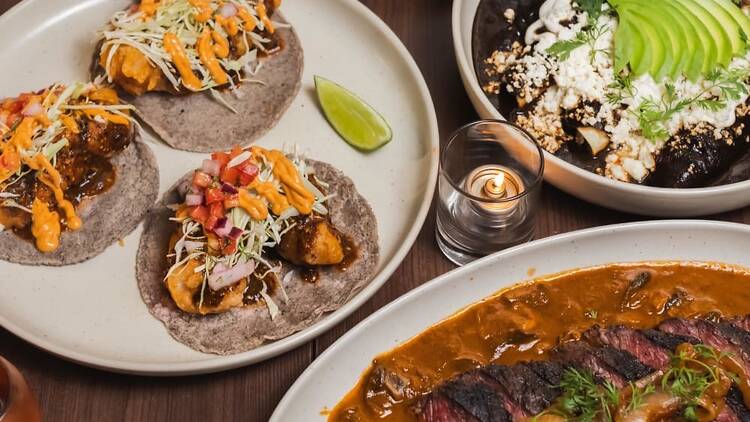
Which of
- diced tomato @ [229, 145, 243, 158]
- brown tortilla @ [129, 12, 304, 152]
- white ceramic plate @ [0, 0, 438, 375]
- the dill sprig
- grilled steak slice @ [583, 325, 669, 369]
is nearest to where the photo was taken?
the dill sprig

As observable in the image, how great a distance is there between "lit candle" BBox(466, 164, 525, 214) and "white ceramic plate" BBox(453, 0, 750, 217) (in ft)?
0.53

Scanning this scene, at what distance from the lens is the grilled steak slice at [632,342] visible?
359 centimetres

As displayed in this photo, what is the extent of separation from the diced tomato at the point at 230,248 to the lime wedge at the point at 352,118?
867mm

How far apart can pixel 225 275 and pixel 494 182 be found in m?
1.35

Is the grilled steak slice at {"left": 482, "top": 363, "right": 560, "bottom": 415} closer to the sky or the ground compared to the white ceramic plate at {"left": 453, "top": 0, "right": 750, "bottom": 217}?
closer to the ground

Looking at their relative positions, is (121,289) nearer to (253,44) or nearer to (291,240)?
(291,240)

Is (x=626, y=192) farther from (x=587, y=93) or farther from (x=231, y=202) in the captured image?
(x=231, y=202)

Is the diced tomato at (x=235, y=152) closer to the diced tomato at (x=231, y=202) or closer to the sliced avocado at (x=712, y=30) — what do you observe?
the diced tomato at (x=231, y=202)

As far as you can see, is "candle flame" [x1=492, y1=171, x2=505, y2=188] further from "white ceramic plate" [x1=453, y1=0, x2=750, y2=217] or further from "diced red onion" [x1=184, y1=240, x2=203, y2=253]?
"diced red onion" [x1=184, y1=240, x2=203, y2=253]

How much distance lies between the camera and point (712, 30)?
15.4 ft

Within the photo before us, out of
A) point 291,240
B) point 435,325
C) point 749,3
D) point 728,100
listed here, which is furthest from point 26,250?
point 749,3

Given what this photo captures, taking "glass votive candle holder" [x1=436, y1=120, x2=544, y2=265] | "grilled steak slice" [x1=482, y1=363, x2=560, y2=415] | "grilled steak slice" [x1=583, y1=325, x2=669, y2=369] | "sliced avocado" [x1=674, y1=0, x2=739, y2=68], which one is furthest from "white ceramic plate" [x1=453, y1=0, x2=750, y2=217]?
"grilled steak slice" [x1=482, y1=363, x2=560, y2=415]

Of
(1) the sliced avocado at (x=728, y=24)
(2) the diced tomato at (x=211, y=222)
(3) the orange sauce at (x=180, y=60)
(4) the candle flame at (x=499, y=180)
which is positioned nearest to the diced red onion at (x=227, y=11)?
(3) the orange sauce at (x=180, y=60)

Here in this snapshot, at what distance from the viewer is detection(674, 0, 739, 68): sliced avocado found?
4.61 m
